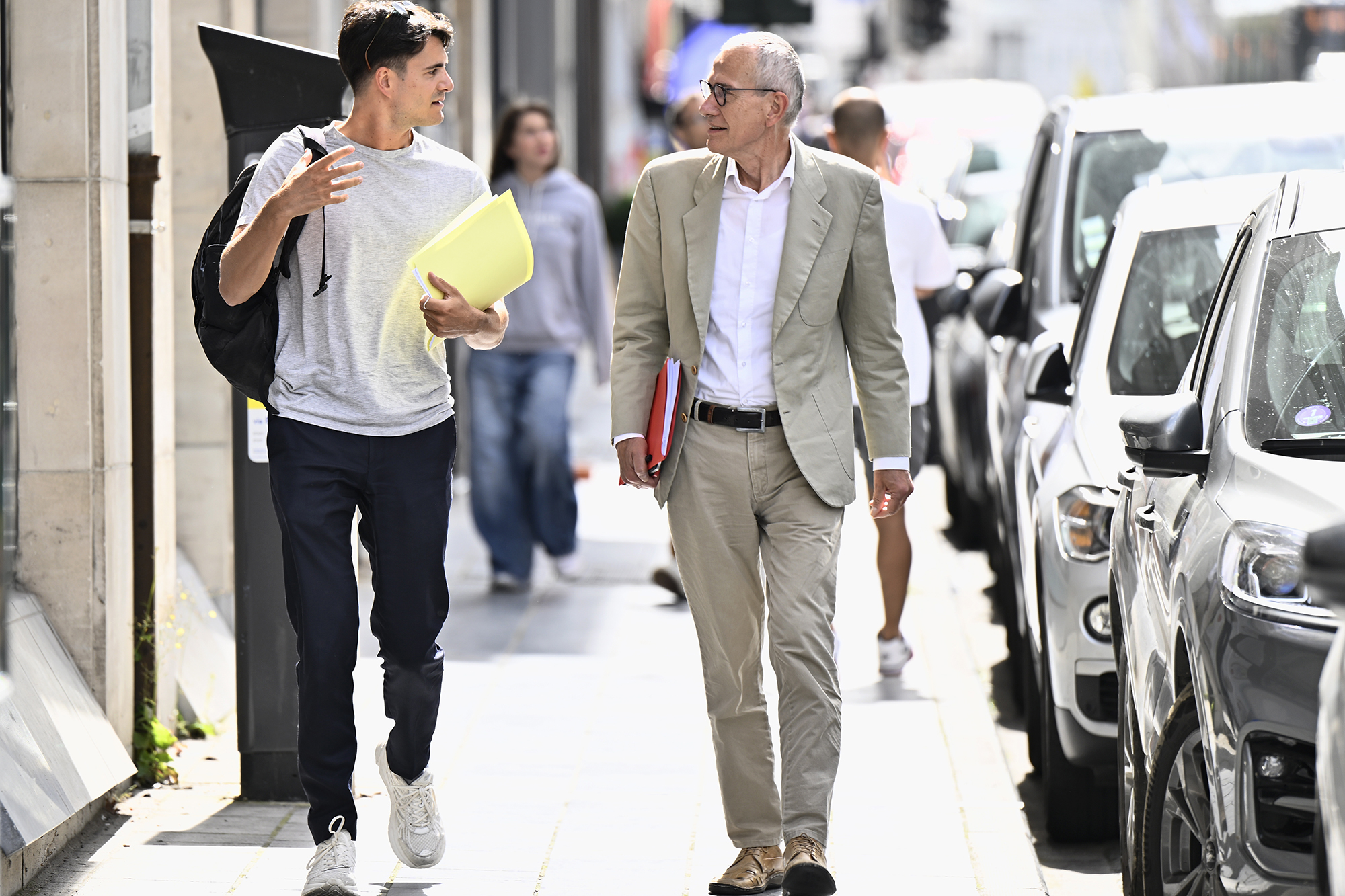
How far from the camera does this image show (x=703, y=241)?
4660 millimetres

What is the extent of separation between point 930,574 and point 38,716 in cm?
538

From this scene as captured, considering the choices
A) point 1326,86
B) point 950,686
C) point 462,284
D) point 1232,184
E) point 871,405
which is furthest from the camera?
point 1326,86

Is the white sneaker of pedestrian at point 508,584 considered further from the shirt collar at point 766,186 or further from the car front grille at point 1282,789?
the car front grille at point 1282,789

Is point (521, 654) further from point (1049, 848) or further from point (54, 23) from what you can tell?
point (54, 23)

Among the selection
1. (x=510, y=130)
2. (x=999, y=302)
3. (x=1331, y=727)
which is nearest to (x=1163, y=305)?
(x=999, y=302)

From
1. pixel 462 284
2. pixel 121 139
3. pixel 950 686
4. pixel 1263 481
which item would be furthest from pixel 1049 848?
pixel 121 139

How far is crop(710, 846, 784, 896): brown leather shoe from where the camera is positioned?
471cm

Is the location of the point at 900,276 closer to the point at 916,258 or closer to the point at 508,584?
the point at 916,258

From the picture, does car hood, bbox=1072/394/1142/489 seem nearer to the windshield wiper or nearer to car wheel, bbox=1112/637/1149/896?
car wheel, bbox=1112/637/1149/896

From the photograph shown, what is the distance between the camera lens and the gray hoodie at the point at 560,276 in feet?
28.9

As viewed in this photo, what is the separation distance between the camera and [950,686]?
23.5 ft

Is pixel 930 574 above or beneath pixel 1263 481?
beneath

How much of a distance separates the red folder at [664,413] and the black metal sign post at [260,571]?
128 cm

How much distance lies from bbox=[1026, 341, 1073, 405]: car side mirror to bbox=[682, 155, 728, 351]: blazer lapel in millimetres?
1945
